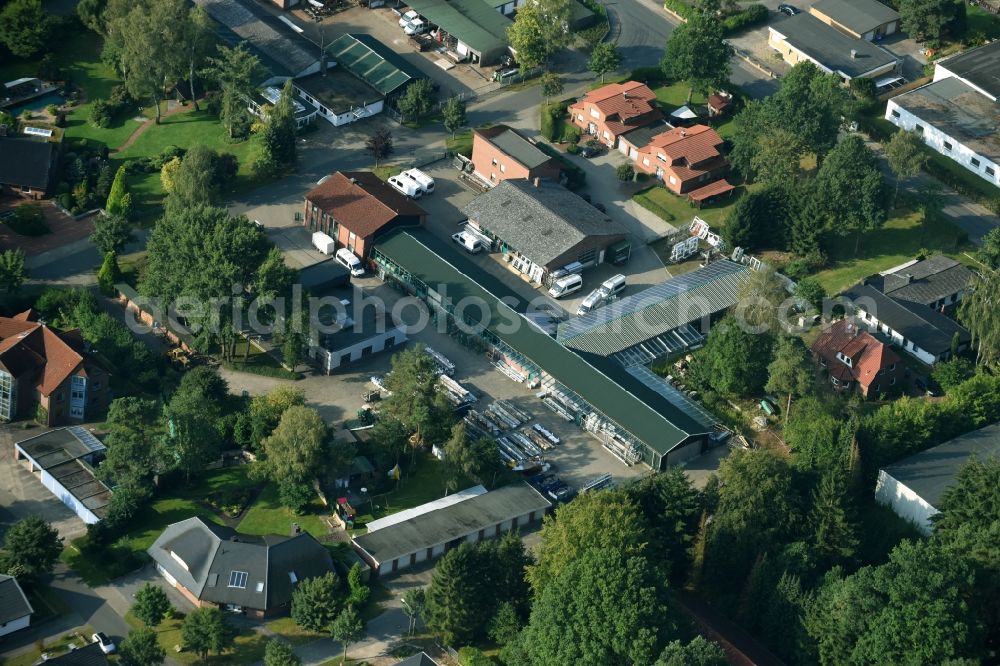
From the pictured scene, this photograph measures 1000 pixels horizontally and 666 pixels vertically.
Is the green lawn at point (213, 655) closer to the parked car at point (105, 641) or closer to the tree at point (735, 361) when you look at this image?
the parked car at point (105, 641)

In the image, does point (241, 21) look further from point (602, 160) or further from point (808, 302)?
point (808, 302)

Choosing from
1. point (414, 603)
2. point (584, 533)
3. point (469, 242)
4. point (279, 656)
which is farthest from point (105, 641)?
point (469, 242)

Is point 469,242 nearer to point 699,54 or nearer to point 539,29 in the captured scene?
point 539,29

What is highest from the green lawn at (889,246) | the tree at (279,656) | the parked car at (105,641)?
the green lawn at (889,246)

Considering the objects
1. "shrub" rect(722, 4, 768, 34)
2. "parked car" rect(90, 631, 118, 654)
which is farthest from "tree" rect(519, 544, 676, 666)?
"shrub" rect(722, 4, 768, 34)

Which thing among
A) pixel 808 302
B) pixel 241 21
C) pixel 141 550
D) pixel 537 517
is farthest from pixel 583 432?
pixel 241 21

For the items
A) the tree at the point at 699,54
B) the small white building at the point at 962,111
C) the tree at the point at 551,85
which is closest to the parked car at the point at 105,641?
the tree at the point at 551,85

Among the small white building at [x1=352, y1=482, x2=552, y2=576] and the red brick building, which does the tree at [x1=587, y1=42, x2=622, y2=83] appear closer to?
the red brick building

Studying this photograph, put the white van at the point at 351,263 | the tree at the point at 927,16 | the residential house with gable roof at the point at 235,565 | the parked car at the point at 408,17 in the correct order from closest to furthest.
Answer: the residential house with gable roof at the point at 235,565
the white van at the point at 351,263
the tree at the point at 927,16
the parked car at the point at 408,17
